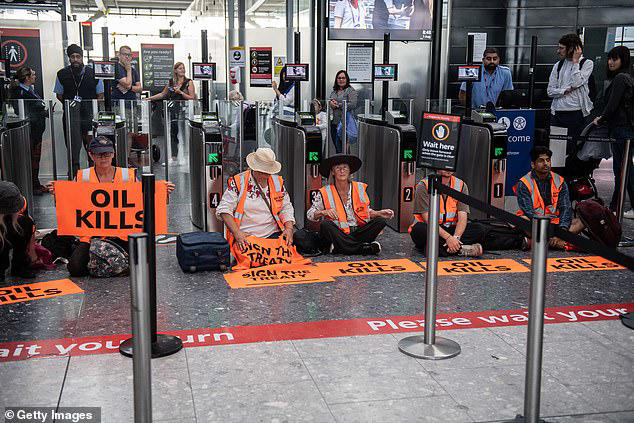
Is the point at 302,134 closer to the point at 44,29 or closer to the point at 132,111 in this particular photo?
the point at 132,111

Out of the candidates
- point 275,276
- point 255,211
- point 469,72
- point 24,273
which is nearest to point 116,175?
point 24,273

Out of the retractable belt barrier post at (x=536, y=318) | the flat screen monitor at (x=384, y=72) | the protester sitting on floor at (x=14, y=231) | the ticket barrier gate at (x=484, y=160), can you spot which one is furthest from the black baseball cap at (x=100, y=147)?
the ticket barrier gate at (x=484, y=160)

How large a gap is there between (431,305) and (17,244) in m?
3.51

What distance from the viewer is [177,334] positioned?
188 inches

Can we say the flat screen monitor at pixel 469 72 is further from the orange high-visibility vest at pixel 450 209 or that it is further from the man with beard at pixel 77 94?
the man with beard at pixel 77 94

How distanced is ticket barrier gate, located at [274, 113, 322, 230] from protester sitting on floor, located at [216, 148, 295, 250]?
3.61 feet

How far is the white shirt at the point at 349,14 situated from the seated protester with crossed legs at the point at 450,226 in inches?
210

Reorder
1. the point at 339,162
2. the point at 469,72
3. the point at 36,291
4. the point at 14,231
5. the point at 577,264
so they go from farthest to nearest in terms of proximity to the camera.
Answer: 1. the point at 469,72
2. the point at 339,162
3. the point at 577,264
4. the point at 14,231
5. the point at 36,291

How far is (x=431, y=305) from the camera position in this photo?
4.44 metres

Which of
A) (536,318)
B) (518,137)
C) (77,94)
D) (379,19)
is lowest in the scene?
(536,318)

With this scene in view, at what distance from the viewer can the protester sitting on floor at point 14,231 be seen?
18.5 ft

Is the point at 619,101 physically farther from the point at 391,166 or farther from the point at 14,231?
the point at 14,231

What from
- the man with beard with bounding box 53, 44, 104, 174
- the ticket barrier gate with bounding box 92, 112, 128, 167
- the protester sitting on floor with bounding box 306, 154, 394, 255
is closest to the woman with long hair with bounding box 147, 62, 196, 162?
the man with beard with bounding box 53, 44, 104, 174

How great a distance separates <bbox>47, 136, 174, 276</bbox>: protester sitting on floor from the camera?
6.09m
